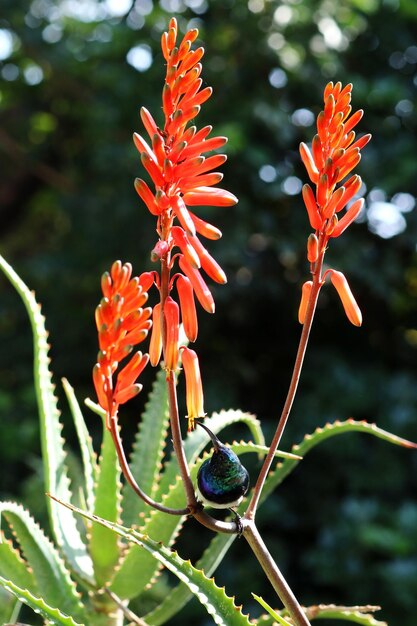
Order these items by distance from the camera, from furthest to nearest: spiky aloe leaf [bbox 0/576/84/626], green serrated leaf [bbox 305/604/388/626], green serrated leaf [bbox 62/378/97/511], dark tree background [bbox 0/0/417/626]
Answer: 1. dark tree background [bbox 0/0/417/626]
2. green serrated leaf [bbox 62/378/97/511]
3. green serrated leaf [bbox 305/604/388/626]
4. spiky aloe leaf [bbox 0/576/84/626]

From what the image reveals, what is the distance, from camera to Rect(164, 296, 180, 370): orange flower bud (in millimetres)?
508

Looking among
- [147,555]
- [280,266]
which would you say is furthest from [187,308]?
[280,266]

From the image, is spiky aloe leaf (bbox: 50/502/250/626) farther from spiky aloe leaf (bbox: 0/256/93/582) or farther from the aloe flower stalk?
spiky aloe leaf (bbox: 0/256/93/582)

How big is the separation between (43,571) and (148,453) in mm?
164

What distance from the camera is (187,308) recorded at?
537 millimetres

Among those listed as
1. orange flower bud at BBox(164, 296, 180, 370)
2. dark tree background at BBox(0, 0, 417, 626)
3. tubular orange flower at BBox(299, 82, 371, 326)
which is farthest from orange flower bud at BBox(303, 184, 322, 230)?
dark tree background at BBox(0, 0, 417, 626)

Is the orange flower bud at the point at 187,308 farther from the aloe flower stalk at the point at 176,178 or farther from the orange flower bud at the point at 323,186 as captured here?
the orange flower bud at the point at 323,186

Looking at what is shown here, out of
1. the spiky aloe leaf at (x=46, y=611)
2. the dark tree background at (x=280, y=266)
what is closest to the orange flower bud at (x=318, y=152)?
the spiky aloe leaf at (x=46, y=611)

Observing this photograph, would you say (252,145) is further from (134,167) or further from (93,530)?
(93,530)

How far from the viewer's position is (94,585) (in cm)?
73

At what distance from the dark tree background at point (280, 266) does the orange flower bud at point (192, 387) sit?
74.0 inches

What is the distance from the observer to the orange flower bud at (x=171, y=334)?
0.51 meters

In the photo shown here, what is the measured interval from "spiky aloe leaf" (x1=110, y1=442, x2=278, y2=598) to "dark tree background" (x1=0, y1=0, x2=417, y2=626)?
1.68m

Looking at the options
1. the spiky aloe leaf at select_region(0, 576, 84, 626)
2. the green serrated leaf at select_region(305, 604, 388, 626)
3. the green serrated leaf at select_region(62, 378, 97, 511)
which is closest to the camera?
the spiky aloe leaf at select_region(0, 576, 84, 626)
